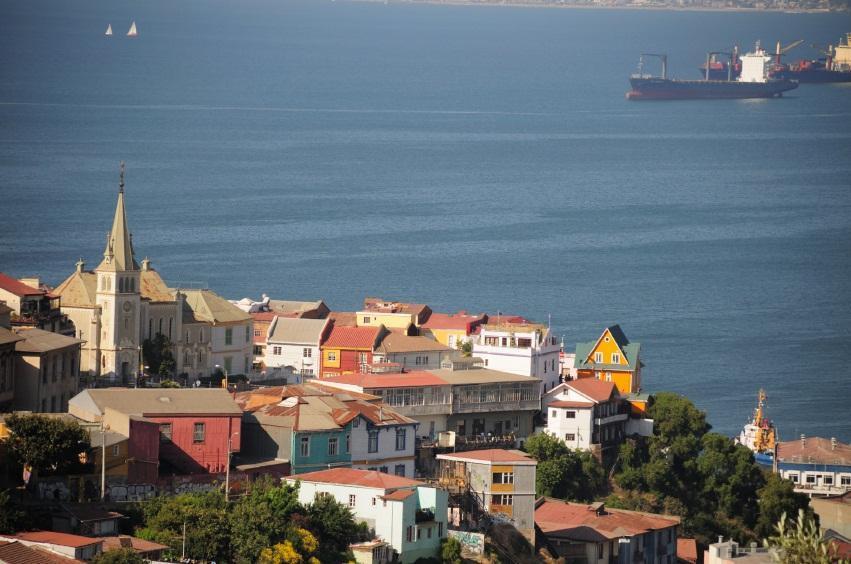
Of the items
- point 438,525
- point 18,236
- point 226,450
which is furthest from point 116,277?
point 18,236

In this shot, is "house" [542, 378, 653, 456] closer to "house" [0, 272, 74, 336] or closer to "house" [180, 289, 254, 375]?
"house" [180, 289, 254, 375]

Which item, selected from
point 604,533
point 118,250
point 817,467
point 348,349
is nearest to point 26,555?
point 604,533

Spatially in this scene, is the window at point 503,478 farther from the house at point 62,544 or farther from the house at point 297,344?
the house at point 297,344

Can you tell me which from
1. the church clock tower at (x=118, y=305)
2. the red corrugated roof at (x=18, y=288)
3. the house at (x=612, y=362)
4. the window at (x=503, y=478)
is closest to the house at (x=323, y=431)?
the window at (x=503, y=478)

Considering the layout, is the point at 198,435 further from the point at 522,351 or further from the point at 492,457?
the point at 522,351

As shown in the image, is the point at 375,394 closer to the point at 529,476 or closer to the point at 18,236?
the point at 529,476

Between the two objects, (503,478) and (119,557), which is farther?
(503,478)

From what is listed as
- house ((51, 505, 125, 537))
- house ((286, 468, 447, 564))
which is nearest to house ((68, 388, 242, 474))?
house ((286, 468, 447, 564))
